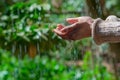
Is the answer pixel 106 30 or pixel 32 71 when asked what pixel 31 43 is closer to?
pixel 32 71

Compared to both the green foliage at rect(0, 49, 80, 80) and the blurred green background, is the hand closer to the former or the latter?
the blurred green background

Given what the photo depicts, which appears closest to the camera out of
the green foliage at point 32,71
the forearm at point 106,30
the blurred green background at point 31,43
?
the forearm at point 106,30

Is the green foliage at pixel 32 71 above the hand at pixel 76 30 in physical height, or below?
below

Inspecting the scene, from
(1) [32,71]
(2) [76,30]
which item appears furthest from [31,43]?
(2) [76,30]

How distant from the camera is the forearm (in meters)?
1.39

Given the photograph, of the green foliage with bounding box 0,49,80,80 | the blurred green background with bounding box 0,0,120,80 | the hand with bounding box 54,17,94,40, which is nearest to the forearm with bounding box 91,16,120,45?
the hand with bounding box 54,17,94,40

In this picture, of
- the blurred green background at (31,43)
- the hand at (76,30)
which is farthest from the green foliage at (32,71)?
the hand at (76,30)

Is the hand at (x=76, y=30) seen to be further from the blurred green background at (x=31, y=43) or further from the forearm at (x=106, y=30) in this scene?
the blurred green background at (x=31, y=43)

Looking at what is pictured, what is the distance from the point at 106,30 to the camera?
4.59ft

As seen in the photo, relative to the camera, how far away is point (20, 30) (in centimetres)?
311

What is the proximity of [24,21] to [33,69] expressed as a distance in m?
0.64

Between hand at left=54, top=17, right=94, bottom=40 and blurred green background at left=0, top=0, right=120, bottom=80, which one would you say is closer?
hand at left=54, top=17, right=94, bottom=40

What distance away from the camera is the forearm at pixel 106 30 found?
4.55 feet

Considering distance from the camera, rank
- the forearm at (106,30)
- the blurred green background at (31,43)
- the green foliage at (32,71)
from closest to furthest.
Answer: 1. the forearm at (106,30)
2. the blurred green background at (31,43)
3. the green foliage at (32,71)
